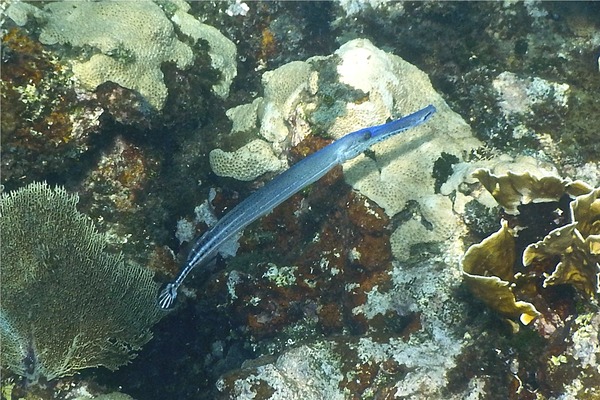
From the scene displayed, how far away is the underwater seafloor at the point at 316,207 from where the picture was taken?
385 cm

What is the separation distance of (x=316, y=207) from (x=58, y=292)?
2.64 meters

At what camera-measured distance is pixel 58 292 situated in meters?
4.26

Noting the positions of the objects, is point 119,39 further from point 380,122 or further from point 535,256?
point 535,256

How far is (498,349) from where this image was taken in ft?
12.4

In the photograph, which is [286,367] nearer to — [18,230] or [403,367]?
[403,367]

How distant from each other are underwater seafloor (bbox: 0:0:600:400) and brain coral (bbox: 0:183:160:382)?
0.02 metres

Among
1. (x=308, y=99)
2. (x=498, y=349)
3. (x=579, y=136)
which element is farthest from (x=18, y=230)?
(x=579, y=136)

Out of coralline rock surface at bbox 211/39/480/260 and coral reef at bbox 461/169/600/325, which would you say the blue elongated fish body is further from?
coral reef at bbox 461/169/600/325

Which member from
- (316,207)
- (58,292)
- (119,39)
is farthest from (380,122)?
(58,292)

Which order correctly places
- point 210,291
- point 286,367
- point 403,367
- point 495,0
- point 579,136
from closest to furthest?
point 403,367 < point 286,367 < point 579,136 < point 210,291 < point 495,0

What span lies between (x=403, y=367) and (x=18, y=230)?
3.73 meters

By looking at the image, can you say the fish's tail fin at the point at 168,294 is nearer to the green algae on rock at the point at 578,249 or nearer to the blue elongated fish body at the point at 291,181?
the blue elongated fish body at the point at 291,181

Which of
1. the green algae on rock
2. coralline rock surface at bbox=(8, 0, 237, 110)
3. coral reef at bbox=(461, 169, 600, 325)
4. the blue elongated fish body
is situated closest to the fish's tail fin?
the blue elongated fish body

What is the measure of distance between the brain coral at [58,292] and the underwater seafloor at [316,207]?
0.02 m
